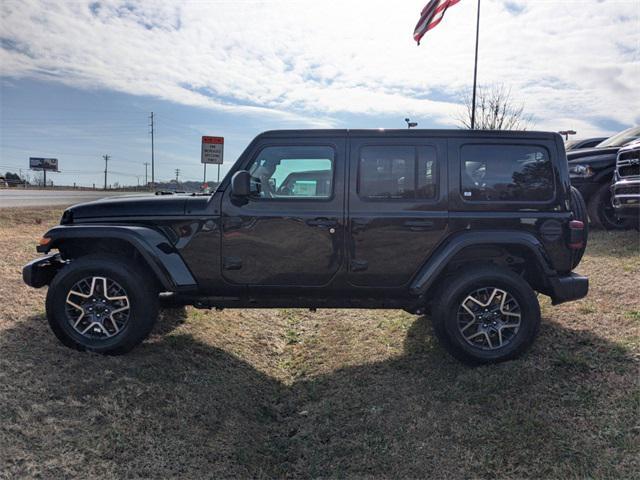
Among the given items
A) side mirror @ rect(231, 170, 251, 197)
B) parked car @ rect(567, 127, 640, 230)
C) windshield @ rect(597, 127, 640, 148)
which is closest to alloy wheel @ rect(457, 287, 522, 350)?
side mirror @ rect(231, 170, 251, 197)

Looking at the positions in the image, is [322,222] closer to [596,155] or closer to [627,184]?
[627,184]

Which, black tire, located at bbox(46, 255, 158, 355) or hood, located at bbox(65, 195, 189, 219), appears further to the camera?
hood, located at bbox(65, 195, 189, 219)

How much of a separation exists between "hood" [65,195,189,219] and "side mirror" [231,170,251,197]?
1.88 feet

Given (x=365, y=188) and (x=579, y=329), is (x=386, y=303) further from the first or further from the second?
(x=579, y=329)

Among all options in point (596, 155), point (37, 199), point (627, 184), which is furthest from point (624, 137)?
point (37, 199)

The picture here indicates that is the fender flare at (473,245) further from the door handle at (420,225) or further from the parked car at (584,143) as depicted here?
the parked car at (584,143)

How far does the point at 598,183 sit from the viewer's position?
8.06 metres

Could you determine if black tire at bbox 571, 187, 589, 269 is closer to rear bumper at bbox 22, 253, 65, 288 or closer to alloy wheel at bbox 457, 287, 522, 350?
alloy wheel at bbox 457, 287, 522, 350

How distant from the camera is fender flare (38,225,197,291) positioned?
4.04m

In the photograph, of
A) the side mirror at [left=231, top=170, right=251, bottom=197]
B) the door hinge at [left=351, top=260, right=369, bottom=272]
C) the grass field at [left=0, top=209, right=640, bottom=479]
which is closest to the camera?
→ the grass field at [left=0, top=209, right=640, bottom=479]

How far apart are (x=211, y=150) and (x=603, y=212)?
30.2 feet

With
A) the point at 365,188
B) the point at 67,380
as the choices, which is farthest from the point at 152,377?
the point at 365,188

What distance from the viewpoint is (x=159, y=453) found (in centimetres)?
312

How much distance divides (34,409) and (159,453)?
38.8 inches
